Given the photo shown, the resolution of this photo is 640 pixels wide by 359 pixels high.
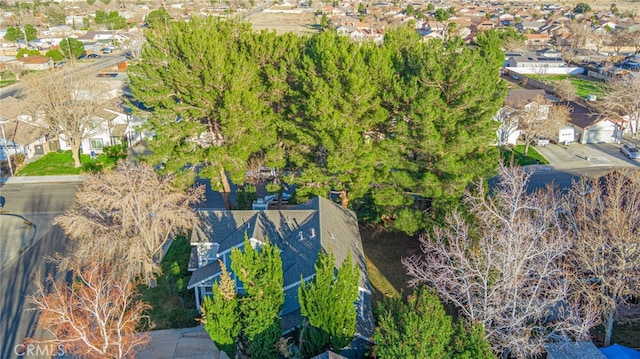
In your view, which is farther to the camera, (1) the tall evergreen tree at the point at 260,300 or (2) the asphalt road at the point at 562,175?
(2) the asphalt road at the point at 562,175

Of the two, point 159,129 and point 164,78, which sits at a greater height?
point 164,78

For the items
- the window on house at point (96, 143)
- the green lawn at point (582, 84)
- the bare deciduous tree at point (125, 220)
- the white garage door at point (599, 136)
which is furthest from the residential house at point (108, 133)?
the green lawn at point (582, 84)

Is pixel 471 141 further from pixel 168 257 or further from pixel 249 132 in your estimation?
pixel 168 257

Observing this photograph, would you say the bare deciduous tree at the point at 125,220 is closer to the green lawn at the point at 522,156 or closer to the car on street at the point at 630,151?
the green lawn at the point at 522,156

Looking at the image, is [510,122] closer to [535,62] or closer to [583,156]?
[583,156]

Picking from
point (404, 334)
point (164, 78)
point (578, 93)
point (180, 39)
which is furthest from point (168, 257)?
point (578, 93)

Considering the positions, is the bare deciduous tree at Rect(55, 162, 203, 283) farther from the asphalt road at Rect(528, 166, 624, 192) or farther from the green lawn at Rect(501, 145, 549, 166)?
the green lawn at Rect(501, 145, 549, 166)

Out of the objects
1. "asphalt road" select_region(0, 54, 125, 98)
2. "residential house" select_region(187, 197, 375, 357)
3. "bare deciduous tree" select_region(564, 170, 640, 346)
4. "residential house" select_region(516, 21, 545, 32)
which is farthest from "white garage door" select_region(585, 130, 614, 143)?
"residential house" select_region(516, 21, 545, 32)
